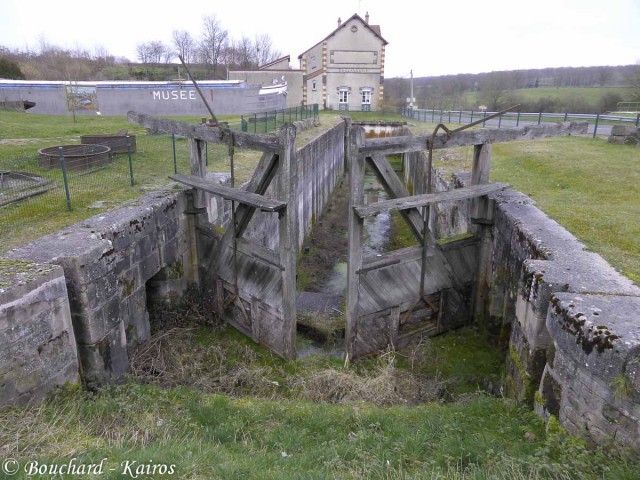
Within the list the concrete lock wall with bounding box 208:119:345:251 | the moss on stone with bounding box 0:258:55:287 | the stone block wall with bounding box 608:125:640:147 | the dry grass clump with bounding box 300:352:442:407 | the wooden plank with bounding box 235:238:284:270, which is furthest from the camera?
the stone block wall with bounding box 608:125:640:147

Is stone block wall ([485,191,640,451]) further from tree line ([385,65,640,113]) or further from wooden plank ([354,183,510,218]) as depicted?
tree line ([385,65,640,113])

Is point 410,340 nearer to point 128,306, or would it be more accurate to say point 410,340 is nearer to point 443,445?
point 443,445

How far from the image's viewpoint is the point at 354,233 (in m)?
6.58

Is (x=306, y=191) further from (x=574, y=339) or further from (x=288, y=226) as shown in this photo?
(x=574, y=339)

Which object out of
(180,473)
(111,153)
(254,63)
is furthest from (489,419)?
(254,63)

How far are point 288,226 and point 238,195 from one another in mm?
854

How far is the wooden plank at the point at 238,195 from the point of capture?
20.8 ft

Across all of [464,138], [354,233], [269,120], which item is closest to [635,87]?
[269,120]

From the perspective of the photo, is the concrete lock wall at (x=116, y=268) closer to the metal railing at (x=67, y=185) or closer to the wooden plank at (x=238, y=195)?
the wooden plank at (x=238, y=195)

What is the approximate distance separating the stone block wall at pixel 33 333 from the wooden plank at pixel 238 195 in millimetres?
2576

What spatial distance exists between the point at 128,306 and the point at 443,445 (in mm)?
4355

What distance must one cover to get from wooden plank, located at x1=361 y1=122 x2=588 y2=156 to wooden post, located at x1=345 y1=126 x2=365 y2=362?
16 centimetres

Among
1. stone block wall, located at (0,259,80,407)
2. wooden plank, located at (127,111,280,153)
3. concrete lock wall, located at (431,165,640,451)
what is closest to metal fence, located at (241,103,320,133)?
wooden plank, located at (127,111,280,153)

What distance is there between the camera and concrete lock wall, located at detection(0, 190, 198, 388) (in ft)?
16.6
